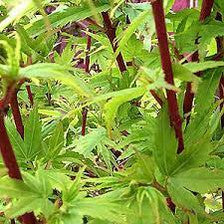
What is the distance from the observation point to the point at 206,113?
464 millimetres

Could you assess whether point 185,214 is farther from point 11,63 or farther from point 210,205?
point 210,205

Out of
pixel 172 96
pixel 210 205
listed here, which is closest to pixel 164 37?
pixel 172 96

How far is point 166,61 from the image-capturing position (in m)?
0.40

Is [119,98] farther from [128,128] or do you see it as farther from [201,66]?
[128,128]

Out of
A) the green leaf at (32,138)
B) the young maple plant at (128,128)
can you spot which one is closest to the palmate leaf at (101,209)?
the young maple plant at (128,128)

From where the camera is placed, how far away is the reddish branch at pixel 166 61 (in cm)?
38

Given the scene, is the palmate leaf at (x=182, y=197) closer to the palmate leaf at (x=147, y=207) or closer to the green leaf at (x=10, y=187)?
the palmate leaf at (x=147, y=207)

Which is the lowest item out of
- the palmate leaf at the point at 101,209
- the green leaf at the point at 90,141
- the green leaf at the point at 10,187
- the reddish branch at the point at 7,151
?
the green leaf at the point at 90,141

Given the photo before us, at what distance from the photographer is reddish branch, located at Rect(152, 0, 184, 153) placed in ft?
1.25

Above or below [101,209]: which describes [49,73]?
above

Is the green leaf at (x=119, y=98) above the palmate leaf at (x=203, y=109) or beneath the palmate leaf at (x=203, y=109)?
above

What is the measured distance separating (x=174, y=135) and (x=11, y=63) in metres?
0.16

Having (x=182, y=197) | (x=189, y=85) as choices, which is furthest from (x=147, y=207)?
(x=189, y=85)

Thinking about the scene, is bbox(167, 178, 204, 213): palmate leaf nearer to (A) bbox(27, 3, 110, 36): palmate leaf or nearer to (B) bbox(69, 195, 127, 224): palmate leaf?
(B) bbox(69, 195, 127, 224): palmate leaf
